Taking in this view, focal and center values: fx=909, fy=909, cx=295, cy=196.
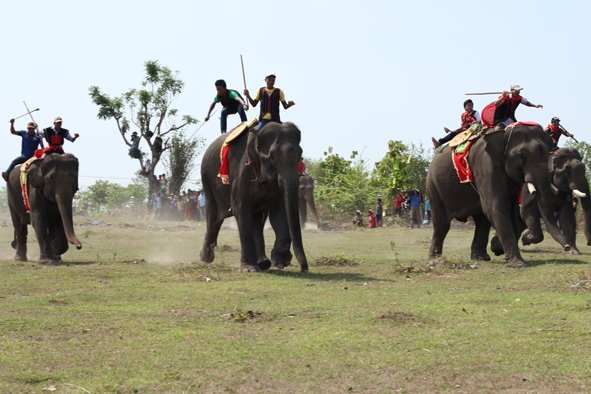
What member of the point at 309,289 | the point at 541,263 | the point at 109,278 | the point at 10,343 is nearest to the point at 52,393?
the point at 10,343

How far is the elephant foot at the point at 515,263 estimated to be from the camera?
14461 mm

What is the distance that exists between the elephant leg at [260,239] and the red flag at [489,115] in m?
4.19

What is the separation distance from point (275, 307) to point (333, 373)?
10.7 ft

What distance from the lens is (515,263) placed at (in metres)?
14.6

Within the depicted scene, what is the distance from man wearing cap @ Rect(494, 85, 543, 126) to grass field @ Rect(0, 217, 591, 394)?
2.56 m

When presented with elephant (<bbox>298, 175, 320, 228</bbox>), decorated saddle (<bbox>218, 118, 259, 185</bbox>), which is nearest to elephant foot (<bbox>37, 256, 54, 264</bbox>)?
decorated saddle (<bbox>218, 118, 259, 185</bbox>)

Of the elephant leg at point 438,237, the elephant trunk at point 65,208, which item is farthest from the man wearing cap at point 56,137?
the elephant leg at point 438,237

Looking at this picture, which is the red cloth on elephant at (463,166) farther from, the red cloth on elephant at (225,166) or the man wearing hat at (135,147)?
the man wearing hat at (135,147)

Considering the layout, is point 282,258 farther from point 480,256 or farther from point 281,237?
point 480,256

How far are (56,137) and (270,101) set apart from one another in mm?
5365

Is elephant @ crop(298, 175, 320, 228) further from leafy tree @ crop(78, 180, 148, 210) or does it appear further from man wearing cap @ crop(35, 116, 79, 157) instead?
leafy tree @ crop(78, 180, 148, 210)

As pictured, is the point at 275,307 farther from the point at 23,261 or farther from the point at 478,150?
the point at 23,261

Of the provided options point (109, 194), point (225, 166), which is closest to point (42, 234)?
point (225, 166)

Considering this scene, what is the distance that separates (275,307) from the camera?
10414 millimetres
